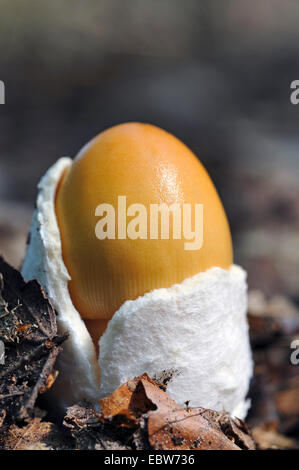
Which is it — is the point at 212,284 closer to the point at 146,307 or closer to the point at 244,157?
the point at 146,307

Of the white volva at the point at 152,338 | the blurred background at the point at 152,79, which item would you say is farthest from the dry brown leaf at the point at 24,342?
the blurred background at the point at 152,79

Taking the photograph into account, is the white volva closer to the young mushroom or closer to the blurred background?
the young mushroom

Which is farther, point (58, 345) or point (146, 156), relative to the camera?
point (146, 156)

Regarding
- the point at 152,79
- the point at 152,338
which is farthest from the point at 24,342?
the point at 152,79

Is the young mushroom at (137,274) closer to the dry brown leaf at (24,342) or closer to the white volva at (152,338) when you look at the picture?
the white volva at (152,338)

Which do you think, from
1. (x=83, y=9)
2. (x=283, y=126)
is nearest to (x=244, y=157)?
(x=283, y=126)

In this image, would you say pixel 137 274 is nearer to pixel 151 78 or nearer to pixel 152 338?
pixel 152 338
